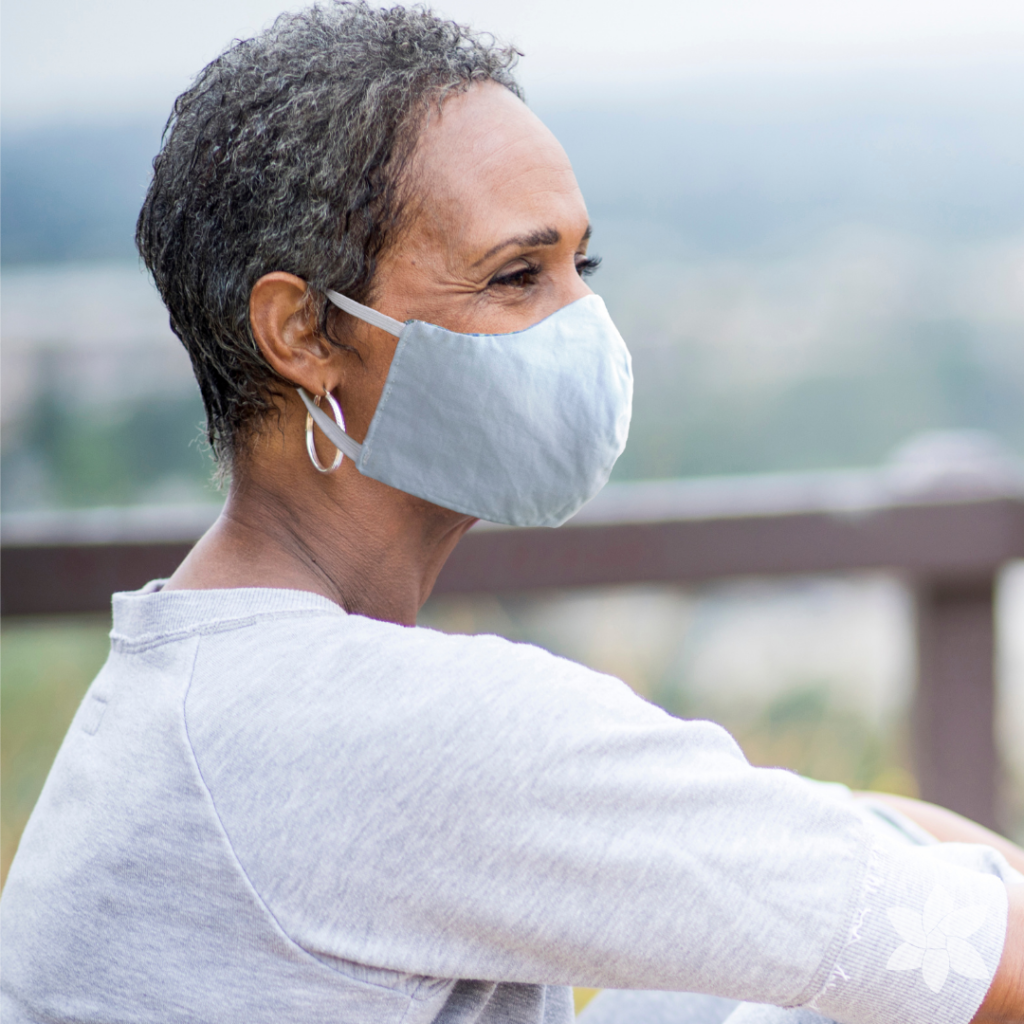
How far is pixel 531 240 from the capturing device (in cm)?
111

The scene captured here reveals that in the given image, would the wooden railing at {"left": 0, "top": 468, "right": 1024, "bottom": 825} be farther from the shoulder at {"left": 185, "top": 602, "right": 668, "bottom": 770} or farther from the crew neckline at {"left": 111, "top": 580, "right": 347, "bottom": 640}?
the shoulder at {"left": 185, "top": 602, "right": 668, "bottom": 770}

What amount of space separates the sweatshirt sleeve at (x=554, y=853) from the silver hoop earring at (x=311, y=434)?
289mm

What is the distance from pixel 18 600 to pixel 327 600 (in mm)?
1657

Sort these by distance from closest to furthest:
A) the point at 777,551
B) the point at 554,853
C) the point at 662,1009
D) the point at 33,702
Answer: the point at 554,853 < the point at 662,1009 < the point at 777,551 < the point at 33,702

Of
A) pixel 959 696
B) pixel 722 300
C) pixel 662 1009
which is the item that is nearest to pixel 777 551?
pixel 959 696

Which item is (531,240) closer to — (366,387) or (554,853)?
(366,387)

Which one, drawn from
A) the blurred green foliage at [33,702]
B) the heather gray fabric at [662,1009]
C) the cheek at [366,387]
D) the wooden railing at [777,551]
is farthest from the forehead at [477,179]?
the blurred green foliage at [33,702]

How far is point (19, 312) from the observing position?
269cm

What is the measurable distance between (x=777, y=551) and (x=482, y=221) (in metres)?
1.74

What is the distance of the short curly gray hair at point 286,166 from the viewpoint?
3.49ft

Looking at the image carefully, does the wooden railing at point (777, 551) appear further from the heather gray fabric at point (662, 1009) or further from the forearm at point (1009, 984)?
the forearm at point (1009, 984)

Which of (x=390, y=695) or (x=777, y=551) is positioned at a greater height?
(x=390, y=695)

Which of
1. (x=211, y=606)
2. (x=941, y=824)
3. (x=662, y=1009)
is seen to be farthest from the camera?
(x=941, y=824)

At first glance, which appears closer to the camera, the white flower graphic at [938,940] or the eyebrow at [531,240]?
the white flower graphic at [938,940]
